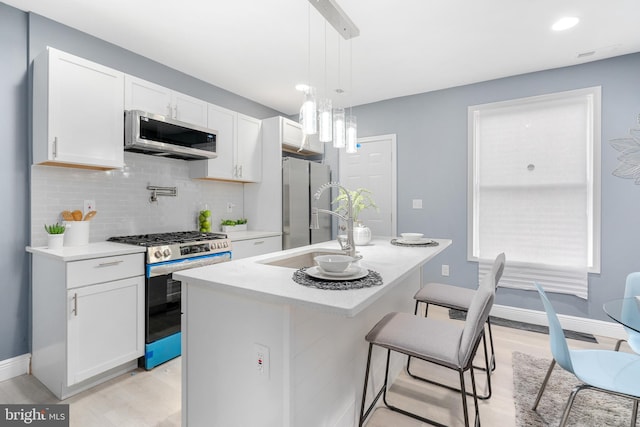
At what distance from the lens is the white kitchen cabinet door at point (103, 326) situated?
198 centimetres

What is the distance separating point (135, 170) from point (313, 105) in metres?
2.03

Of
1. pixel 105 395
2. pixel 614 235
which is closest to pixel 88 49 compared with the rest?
pixel 105 395

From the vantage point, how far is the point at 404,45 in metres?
2.76

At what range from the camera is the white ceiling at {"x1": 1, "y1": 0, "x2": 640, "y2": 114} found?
2244mm

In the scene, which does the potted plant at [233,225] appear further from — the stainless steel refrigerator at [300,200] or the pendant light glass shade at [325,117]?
the pendant light glass shade at [325,117]

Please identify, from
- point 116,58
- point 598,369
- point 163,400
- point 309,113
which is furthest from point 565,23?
point 163,400

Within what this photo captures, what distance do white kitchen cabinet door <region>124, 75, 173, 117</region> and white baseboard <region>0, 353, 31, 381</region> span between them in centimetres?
204

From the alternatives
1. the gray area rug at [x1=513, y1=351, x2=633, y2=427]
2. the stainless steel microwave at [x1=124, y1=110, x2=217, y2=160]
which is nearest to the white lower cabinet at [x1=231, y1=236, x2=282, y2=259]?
the stainless steel microwave at [x1=124, y1=110, x2=217, y2=160]

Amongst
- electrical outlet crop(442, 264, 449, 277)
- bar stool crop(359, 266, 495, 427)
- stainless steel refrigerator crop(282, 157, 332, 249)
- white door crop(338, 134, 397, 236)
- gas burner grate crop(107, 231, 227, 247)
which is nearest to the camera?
bar stool crop(359, 266, 495, 427)

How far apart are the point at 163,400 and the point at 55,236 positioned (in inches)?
53.4

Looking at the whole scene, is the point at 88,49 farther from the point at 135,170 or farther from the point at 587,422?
the point at 587,422

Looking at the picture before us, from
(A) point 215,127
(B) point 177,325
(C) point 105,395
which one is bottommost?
(C) point 105,395

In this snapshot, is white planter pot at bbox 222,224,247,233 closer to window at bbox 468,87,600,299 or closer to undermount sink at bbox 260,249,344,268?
undermount sink at bbox 260,249,344,268

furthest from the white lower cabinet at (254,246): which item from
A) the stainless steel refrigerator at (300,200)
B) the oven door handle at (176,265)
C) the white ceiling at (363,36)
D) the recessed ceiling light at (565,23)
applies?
the recessed ceiling light at (565,23)
